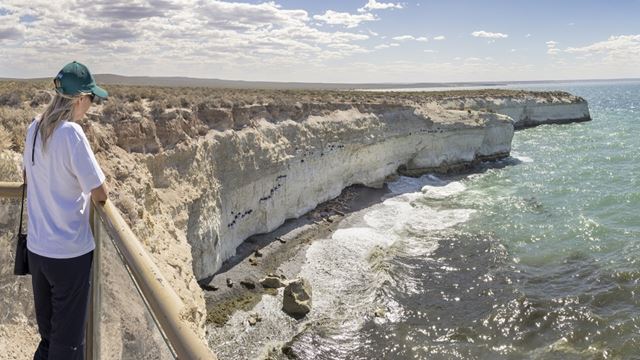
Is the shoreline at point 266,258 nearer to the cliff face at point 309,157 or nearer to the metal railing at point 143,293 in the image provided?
the cliff face at point 309,157

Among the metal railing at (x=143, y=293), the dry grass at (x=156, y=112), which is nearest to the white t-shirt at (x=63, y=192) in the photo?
the metal railing at (x=143, y=293)

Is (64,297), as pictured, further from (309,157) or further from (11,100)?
(309,157)

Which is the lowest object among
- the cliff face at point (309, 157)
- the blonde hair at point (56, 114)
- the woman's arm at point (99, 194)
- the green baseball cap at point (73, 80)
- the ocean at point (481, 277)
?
the ocean at point (481, 277)

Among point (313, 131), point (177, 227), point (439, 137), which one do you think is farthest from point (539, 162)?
point (177, 227)

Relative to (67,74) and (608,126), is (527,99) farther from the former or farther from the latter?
(67,74)

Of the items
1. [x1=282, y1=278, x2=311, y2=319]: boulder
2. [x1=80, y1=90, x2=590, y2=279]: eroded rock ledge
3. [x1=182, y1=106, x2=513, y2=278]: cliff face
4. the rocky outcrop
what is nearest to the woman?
[x1=80, y1=90, x2=590, y2=279]: eroded rock ledge

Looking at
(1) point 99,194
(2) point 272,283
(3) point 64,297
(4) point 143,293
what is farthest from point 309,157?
(4) point 143,293

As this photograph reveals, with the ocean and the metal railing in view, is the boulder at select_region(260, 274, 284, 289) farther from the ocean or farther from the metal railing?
the metal railing
